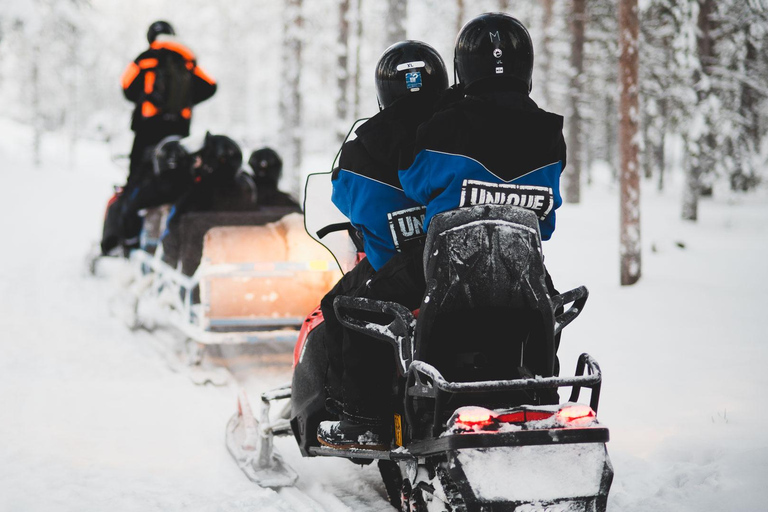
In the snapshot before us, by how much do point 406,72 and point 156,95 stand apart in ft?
18.6

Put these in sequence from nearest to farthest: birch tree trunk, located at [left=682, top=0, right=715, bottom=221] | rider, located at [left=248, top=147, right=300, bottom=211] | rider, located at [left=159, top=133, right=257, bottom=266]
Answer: rider, located at [left=159, top=133, right=257, bottom=266]
rider, located at [left=248, top=147, right=300, bottom=211]
birch tree trunk, located at [left=682, top=0, right=715, bottom=221]

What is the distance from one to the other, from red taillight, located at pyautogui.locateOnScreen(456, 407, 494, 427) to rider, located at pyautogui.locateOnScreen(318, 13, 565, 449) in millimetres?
683

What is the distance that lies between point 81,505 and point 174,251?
3231mm

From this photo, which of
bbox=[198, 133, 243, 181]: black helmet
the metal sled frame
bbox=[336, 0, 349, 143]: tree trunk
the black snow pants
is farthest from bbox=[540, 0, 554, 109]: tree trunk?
the black snow pants

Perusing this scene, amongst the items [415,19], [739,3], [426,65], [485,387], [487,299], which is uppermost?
[415,19]

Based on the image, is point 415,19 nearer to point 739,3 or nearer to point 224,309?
point 739,3

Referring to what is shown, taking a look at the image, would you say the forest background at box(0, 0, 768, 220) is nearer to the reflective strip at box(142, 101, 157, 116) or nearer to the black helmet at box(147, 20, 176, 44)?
the reflective strip at box(142, 101, 157, 116)

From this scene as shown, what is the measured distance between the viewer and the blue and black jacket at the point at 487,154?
2.70 m

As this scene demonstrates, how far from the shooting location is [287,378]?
5805mm

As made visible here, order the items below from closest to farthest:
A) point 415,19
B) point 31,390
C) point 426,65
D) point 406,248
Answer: point 406,248 < point 426,65 < point 31,390 < point 415,19

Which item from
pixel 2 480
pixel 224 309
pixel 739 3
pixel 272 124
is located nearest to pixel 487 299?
pixel 2 480

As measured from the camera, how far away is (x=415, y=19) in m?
24.4

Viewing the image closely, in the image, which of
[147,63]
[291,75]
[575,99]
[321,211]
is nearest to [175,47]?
[147,63]

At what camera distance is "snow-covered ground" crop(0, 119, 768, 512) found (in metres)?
3.55
